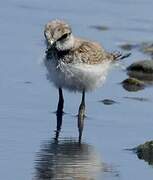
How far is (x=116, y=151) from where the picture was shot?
9.97 meters

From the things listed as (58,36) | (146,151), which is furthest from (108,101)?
(146,151)

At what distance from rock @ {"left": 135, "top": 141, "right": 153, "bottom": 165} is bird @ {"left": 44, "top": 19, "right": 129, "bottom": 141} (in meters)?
1.27

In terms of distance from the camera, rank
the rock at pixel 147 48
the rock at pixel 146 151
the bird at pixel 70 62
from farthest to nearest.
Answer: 1. the rock at pixel 147 48
2. the bird at pixel 70 62
3. the rock at pixel 146 151

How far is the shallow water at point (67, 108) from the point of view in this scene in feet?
31.1

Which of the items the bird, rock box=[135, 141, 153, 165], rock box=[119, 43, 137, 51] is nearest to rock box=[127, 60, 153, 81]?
Answer: rock box=[119, 43, 137, 51]

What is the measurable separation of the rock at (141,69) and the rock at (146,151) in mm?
3657

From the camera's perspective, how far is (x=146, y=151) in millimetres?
9742

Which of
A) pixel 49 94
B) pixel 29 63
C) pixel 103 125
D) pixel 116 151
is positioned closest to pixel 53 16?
pixel 29 63

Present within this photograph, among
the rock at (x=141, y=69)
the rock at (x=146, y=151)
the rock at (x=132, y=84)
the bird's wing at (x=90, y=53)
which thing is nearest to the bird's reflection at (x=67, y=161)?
the rock at (x=146, y=151)

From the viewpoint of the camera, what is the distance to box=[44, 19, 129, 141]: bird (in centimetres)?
1100

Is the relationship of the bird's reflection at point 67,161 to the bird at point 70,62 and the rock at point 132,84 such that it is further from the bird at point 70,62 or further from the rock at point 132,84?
the rock at point 132,84

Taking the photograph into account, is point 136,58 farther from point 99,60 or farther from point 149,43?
point 99,60

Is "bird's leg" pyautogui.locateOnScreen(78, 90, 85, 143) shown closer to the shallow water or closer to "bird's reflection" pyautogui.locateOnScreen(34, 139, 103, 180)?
the shallow water

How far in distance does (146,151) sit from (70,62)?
1.81 metres
